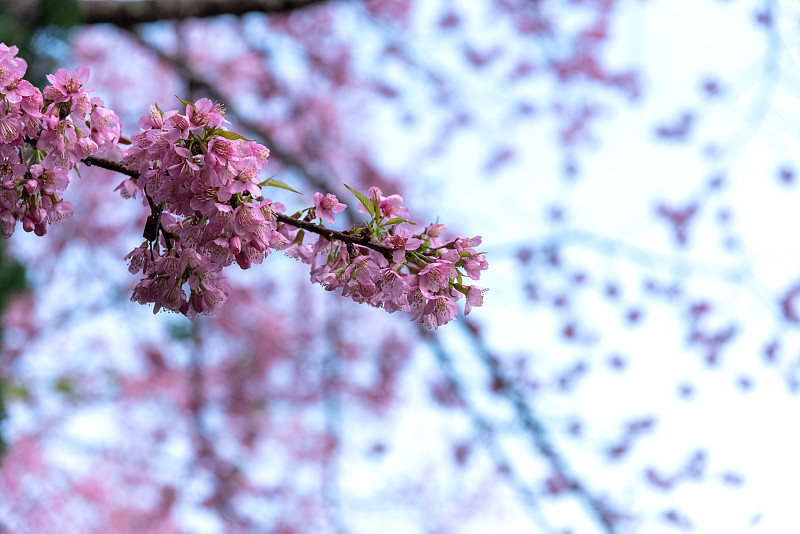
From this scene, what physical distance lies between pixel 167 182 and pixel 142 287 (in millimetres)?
253

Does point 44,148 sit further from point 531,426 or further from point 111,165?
point 531,426

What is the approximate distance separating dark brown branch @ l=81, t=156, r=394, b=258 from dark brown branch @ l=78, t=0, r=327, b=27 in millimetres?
3559

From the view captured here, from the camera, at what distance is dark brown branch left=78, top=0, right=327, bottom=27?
14.9ft

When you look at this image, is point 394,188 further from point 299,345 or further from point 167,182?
point 167,182

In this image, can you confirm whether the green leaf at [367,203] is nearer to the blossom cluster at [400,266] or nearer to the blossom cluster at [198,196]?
the blossom cluster at [400,266]

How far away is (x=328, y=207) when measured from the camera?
152 centimetres

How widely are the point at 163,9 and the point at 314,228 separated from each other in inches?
149

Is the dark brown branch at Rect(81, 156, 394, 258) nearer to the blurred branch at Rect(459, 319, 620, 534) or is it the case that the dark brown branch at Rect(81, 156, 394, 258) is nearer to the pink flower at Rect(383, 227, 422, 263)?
the pink flower at Rect(383, 227, 422, 263)

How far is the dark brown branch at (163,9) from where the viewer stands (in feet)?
14.9

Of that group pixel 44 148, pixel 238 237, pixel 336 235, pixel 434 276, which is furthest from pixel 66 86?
pixel 434 276

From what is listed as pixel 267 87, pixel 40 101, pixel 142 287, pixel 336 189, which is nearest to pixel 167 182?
pixel 142 287

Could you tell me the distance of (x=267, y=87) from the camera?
7.23 metres

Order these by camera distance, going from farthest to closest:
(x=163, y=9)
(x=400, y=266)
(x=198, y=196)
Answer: (x=163, y=9) → (x=400, y=266) → (x=198, y=196)

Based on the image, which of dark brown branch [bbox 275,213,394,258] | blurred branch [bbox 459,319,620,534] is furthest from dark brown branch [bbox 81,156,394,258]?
blurred branch [bbox 459,319,620,534]
